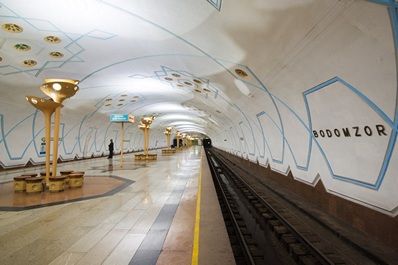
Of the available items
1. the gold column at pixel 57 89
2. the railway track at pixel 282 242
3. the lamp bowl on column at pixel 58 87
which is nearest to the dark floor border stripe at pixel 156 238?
the railway track at pixel 282 242

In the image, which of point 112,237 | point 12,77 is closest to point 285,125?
point 112,237

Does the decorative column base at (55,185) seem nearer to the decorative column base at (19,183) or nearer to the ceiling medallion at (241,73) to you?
the decorative column base at (19,183)

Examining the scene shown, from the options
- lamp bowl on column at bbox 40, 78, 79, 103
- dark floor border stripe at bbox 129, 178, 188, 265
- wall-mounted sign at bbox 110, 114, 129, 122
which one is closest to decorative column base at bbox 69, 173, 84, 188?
lamp bowl on column at bbox 40, 78, 79, 103

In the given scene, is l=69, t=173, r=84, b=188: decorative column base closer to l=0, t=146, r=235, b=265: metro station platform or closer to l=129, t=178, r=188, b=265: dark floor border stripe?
l=0, t=146, r=235, b=265: metro station platform

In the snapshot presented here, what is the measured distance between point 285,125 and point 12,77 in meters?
11.0

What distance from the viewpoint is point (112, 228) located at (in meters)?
4.07

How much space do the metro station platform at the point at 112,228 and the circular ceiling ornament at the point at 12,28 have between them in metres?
4.80

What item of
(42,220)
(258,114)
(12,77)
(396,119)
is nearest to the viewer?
(396,119)

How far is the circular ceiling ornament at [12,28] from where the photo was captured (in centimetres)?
628

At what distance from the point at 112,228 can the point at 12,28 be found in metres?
6.48

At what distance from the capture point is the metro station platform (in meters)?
3.05

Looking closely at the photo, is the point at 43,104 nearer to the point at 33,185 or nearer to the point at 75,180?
the point at 33,185

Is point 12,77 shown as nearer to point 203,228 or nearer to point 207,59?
point 207,59

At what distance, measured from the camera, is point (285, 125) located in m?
8.02
